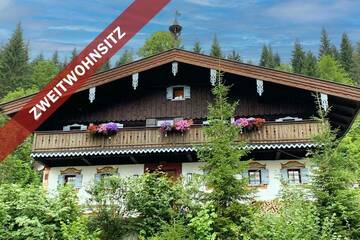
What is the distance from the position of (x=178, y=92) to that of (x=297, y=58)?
5382cm

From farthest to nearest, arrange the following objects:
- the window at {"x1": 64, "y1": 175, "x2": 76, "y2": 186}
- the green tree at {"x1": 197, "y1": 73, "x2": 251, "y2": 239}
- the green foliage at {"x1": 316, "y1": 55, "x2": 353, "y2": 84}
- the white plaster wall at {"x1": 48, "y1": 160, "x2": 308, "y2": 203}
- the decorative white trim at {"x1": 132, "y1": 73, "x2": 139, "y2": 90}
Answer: the green foliage at {"x1": 316, "y1": 55, "x2": 353, "y2": 84} < the decorative white trim at {"x1": 132, "y1": 73, "x2": 139, "y2": 90} < the window at {"x1": 64, "y1": 175, "x2": 76, "y2": 186} < the white plaster wall at {"x1": 48, "y1": 160, "x2": 308, "y2": 203} < the green tree at {"x1": 197, "y1": 73, "x2": 251, "y2": 239}

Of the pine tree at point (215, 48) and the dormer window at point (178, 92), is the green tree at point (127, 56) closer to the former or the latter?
the pine tree at point (215, 48)

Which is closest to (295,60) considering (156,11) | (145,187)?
(156,11)

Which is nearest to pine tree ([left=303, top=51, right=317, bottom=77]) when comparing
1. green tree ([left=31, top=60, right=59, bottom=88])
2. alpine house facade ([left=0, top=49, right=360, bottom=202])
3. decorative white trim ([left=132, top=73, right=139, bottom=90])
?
green tree ([left=31, top=60, right=59, bottom=88])

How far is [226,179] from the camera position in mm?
14086

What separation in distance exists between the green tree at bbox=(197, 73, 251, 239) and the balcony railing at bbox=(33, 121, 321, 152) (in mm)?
4104

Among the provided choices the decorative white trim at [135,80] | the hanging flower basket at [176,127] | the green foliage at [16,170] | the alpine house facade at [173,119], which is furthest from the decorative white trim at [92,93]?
the green foliage at [16,170]

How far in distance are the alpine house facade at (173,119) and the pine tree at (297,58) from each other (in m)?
48.7

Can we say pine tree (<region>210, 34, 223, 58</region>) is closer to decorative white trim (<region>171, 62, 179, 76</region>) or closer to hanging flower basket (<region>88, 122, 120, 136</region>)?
decorative white trim (<region>171, 62, 179, 76</region>)

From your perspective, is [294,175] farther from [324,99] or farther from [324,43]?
[324,43]

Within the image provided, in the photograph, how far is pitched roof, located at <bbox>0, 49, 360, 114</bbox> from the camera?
793 inches

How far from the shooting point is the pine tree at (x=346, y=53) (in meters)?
70.7

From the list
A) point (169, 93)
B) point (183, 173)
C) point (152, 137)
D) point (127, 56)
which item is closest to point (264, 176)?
point (183, 173)

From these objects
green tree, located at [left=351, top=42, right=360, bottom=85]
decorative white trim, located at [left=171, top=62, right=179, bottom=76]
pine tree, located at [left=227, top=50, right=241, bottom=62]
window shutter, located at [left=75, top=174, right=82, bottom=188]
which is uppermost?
pine tree, located at [left=227, top=50, right=241, bottom=62]
